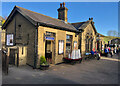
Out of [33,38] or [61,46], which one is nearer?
[33,38]

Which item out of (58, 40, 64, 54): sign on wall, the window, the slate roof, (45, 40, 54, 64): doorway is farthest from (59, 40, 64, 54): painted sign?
the slate roof

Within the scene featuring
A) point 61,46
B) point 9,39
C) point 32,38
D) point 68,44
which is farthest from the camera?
point 68,44

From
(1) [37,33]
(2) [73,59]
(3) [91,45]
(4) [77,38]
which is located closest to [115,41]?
(3) [91,45]

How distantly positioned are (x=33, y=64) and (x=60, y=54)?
343cm

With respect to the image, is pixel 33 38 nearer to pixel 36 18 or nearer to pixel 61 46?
pixel 36 18

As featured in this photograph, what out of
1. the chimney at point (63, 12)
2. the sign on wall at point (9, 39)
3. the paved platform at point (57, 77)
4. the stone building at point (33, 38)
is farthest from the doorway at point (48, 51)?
the chimney at point (63, 12)

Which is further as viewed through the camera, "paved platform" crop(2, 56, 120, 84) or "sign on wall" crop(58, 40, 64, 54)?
"sign on wall" crop(58, 40, 64, 54)

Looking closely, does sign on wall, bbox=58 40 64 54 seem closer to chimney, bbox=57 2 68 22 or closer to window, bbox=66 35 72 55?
window, bbox=66 35 72 55

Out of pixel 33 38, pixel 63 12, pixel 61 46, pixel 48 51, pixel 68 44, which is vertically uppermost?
pixel 63 12

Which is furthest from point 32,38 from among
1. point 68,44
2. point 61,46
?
point 68,44

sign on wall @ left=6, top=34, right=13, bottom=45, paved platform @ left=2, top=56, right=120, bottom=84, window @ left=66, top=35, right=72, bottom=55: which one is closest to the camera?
paved platform @ left=2, top=56, right=120, bottom=84

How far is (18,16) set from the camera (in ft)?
32.6

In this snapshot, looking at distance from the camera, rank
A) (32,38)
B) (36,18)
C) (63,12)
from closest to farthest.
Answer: (32,38), (36,18), (63,12)

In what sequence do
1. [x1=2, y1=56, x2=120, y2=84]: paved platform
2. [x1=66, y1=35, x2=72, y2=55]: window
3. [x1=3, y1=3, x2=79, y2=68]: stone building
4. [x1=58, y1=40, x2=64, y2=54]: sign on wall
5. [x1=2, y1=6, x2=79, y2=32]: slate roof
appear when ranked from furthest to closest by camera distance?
[x1=66, y1=35, x2=72, y2=55]: window < [x1=58, y1=40, x2=64, y2=54]: sign on wall < [x1=2, y1=6, x2=79, y2=32]: slate roof < [x1=3, y1=3, x2=79, y2=68]: stone building < [x1=2, y1=56, x2=120, y2=84]: paved platform
